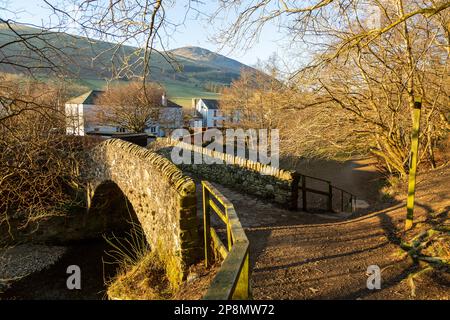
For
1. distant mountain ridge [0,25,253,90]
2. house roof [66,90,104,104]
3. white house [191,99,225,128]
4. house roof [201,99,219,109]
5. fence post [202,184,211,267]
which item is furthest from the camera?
house roof [201,99,219,109]

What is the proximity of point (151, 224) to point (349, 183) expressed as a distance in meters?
Answer: 14.5

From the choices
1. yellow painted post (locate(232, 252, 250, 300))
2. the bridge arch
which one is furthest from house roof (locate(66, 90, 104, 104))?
yellow painted post (locate(232, 252, 250, 300))

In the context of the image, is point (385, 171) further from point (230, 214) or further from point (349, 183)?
point (230, 214)

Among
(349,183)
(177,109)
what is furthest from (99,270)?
(177,109)

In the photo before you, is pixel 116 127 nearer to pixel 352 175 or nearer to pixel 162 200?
pixel 352 175

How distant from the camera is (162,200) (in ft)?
19.3

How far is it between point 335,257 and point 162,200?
308 centimetres

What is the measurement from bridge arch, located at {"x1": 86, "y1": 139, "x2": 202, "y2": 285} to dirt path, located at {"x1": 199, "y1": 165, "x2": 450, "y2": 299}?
3.55 feet

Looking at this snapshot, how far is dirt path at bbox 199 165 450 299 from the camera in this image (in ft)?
11.1

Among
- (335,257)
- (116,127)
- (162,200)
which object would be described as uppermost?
(116,127)

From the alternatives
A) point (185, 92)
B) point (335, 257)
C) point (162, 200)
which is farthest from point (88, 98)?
point (185, 92)

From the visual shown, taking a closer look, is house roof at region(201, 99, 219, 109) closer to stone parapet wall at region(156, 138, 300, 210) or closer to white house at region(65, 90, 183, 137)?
white house at region(65, 90, 183, 137)

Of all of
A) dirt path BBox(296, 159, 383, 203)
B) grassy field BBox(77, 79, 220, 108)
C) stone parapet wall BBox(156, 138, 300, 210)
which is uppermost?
grassy field BBox(77, 79, 220, 108)

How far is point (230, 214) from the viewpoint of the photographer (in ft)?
10.9
